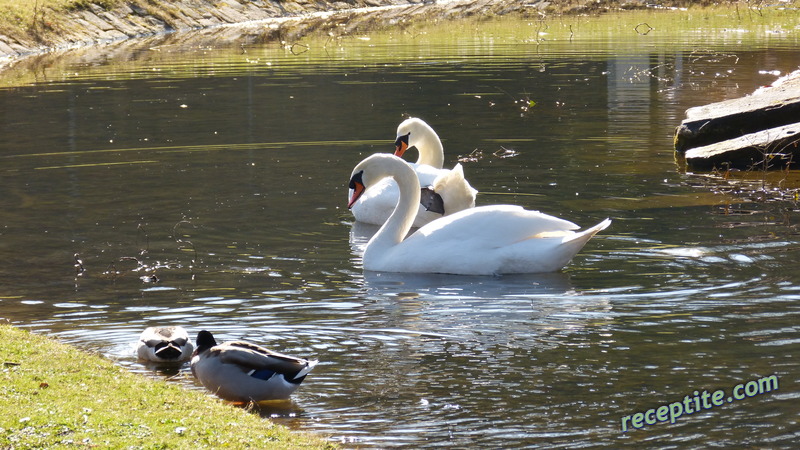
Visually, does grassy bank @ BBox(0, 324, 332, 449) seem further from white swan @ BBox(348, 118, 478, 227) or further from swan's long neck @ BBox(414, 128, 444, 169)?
swan's long neck @ BBox(414, 128, 444, 169)

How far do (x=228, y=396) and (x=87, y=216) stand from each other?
23.3 feet

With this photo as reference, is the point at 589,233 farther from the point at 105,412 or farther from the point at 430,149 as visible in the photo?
the point at 105,412

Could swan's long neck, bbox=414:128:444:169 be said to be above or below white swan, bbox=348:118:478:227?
Answer: above

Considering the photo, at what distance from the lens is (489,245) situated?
11.4 meters

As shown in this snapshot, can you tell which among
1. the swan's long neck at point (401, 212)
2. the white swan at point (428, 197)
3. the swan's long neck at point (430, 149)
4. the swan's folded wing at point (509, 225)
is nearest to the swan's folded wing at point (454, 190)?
the white swan at point (428, 197)

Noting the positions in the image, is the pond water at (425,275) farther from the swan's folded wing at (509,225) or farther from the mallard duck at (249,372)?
the swan's folded wing at (509,225)

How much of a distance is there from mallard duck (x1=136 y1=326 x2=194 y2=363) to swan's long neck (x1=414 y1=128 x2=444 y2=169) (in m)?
7.24

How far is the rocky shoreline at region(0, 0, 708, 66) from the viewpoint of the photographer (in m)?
40.1

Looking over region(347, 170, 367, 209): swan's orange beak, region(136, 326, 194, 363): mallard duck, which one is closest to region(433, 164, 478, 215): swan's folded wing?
region(347, 170, 367, 209): swan's orange beak

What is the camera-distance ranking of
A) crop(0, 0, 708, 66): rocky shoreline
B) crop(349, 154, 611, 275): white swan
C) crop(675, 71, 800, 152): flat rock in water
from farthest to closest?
1. crop(0, 0, 708, 66): rocky shoreline
2. crop(675, 71, 800, 152): flat rock in water
3. crop(349, 154, 611, 275): white swan

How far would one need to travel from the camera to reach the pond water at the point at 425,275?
7.79 metres

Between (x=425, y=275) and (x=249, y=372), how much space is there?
13.0 feet

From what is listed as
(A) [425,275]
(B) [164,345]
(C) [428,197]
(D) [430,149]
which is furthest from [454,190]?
(B) [164,345]

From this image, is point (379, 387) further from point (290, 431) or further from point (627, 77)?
point (627, 77)
